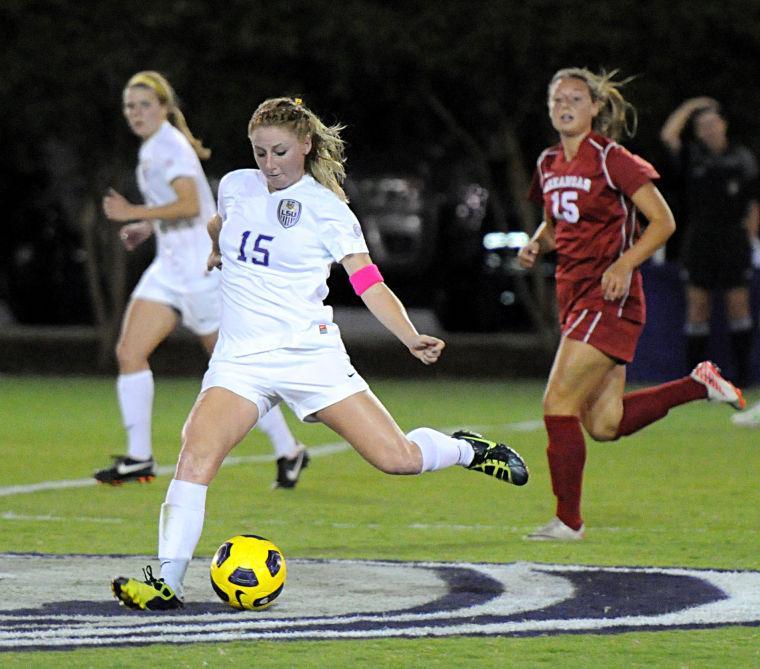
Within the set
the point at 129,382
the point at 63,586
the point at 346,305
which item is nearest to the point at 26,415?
the point at 129,382

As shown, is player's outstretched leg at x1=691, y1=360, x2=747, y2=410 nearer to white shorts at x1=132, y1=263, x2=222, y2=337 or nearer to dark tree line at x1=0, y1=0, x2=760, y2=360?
white shorts at x1=132, y1=263, x2=222, y2=337

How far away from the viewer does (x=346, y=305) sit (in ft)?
96.9

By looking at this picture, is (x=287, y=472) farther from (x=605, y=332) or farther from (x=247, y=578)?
(x=247, y=578)

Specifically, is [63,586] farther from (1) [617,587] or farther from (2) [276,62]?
(2) [276,62]

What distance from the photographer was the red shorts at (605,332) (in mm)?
9070

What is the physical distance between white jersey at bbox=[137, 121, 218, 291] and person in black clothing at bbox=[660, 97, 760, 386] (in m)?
8.26

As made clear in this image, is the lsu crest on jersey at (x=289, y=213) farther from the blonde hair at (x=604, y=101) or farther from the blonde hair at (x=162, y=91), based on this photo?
the blonde hair at (x=162, y=91)

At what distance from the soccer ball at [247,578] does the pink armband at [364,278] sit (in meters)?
1.09

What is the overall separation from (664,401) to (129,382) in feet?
11.2

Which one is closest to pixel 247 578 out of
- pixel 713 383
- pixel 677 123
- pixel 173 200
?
pixel 713 383

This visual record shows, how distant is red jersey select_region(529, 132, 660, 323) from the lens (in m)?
9.05

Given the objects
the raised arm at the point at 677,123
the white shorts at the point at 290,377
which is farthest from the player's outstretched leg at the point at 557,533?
the raised arm at the point at 677,123

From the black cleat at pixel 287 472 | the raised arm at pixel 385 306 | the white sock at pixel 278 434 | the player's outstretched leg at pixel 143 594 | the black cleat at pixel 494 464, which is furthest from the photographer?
the black cleat at pixel 287 472

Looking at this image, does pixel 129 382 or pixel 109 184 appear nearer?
pixel 129 382
